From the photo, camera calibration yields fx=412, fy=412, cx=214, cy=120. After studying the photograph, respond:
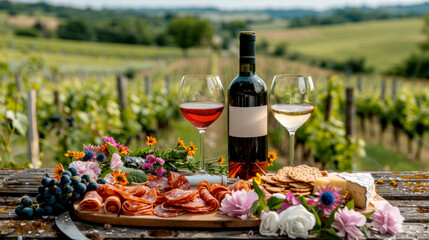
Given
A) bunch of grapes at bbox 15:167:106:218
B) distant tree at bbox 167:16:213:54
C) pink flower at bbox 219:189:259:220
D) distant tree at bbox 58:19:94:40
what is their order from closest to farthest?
pink flower at bbox 219:189:259:220 → bunch of grapes at bbox 15:167:106:218 → distant tree at bbox 167:16:213:54 → distant tree at bbox 58:19:94:40

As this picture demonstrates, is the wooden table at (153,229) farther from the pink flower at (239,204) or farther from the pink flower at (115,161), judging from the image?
the pink flower at (115,161)

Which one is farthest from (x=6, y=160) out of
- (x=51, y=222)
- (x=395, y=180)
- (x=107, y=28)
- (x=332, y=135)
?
(x=107, y=28)

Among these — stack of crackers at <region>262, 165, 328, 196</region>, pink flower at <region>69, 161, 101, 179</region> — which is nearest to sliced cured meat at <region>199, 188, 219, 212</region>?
stack of crackers at <region>262, 165, 328, 196</region>

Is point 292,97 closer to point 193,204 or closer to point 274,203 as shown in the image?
point 274,203

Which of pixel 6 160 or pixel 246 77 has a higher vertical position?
pixel 246 77

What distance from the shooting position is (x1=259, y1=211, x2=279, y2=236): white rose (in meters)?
1.38

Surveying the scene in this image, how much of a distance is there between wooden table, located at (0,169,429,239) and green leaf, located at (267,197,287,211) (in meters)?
0.10

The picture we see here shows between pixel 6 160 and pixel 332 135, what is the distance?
401 cm

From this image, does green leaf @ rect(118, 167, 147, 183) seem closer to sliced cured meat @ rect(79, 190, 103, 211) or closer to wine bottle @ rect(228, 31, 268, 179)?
sliced cured meat @ rect(79, 190, 103, 211)

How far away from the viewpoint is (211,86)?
1.78 m

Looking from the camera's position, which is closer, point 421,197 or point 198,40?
point 421,197

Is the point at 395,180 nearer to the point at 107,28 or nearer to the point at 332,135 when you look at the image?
the point at 332,135

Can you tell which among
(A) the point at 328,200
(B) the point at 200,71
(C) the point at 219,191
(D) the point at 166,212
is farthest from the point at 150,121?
(B) the point at 200,71

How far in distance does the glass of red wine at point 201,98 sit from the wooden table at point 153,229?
1.73 ft
